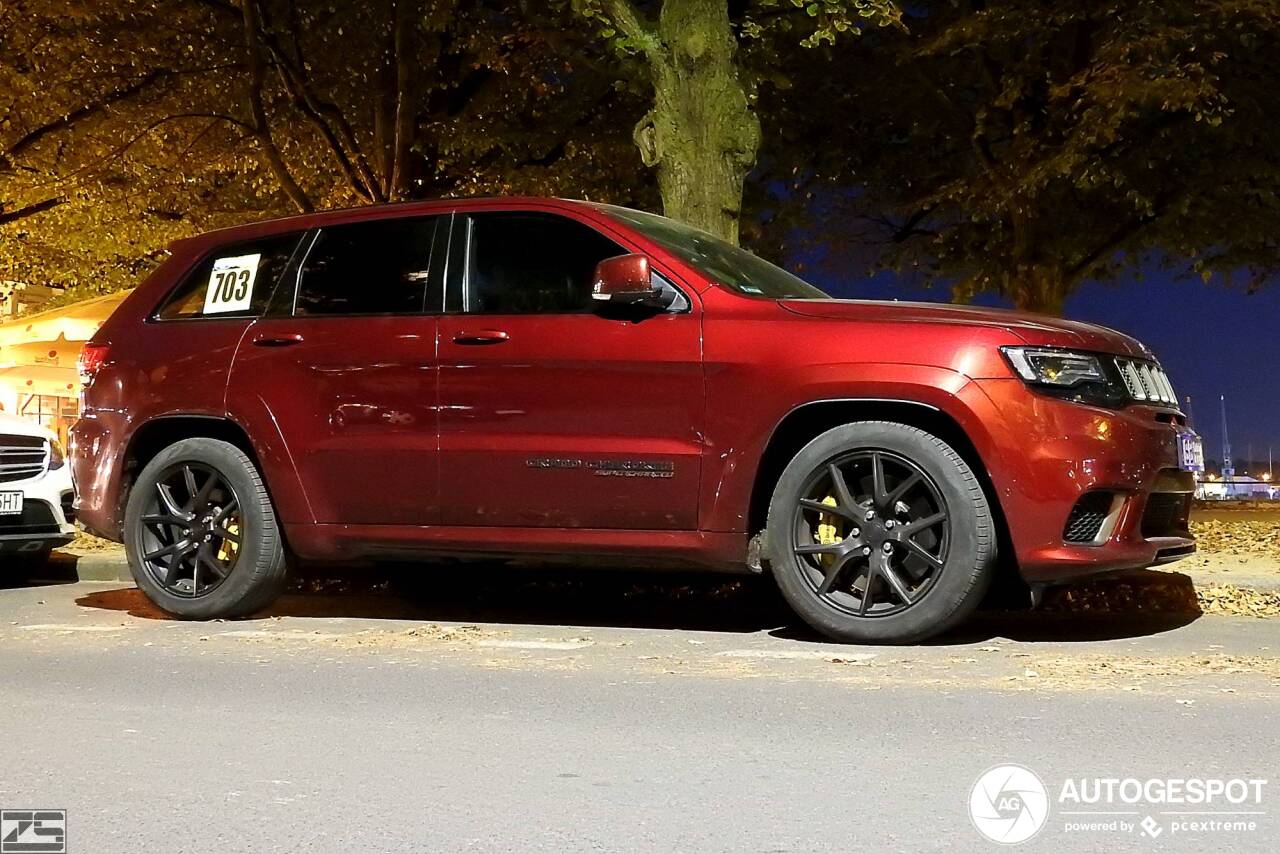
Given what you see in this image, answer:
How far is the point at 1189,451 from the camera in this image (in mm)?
6988

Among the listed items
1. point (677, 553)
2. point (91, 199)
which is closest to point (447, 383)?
point (677, 553)

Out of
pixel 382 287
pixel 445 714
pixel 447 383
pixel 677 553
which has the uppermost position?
pixel 382 287

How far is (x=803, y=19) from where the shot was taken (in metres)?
13.8

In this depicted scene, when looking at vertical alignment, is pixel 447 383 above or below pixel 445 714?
above

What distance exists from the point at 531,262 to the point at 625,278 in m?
0.82

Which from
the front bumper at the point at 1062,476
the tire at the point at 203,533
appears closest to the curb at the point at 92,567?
the tire at the point at 203,533

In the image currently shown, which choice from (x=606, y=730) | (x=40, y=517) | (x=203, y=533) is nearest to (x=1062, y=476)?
(x=606, y=730)

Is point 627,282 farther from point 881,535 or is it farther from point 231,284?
point 231,284

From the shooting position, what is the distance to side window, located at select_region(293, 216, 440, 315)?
24.2ft

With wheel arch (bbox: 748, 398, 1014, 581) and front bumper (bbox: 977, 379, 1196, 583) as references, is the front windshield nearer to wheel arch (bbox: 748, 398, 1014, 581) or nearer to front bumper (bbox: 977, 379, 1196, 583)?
wheel arch (bbox: 748, 398, 1014, 581)

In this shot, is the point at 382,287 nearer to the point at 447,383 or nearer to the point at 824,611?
the point at 447,383

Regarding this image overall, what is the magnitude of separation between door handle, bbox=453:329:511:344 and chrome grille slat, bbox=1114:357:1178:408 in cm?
256

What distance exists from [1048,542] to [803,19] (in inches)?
335

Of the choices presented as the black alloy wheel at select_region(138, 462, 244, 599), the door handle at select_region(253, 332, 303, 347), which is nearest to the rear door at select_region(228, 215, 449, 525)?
the door handle at select_region(253, 332, 303, 347)
